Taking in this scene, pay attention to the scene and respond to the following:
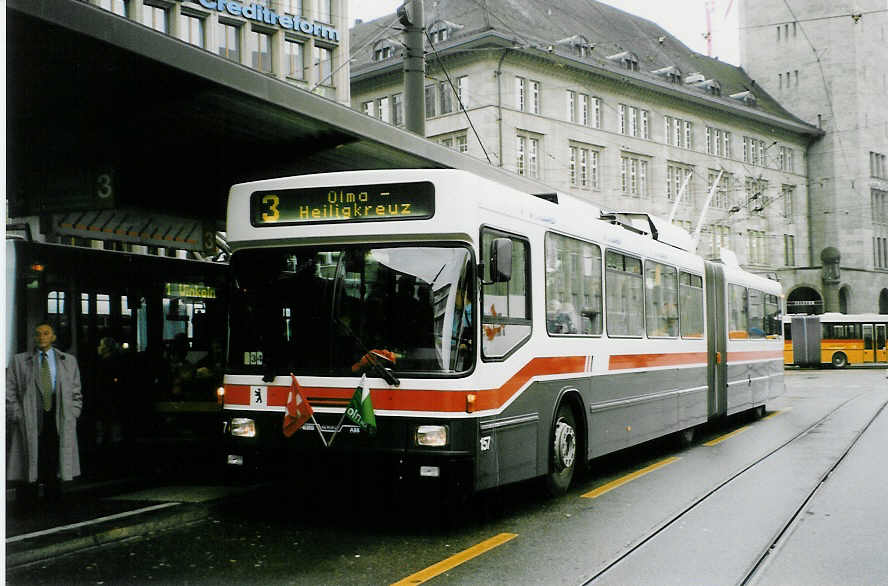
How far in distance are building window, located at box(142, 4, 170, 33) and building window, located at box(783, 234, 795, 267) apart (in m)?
48.6

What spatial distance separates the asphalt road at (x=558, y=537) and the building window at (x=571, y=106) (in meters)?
44.0

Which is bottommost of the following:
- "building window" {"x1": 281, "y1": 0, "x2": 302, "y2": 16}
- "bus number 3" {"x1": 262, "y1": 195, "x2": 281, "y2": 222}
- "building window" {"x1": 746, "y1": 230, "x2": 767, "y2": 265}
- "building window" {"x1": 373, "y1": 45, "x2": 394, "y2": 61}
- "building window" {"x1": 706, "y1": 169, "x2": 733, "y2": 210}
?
"bus number 3" {"x1": 262, "y1": 195, "x2": 281, "y2": 222}

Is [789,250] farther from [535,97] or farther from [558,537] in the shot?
[558,537]

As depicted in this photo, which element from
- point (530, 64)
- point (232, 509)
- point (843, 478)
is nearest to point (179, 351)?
point (232, 509)

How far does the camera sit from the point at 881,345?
1955 inches

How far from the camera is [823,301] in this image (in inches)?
2911

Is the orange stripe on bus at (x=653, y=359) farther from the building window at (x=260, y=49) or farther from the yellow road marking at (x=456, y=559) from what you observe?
the building window at (x=260, y=49)

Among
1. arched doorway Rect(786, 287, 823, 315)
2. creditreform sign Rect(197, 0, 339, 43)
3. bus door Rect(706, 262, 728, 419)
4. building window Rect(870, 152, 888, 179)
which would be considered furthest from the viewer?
building window Rect(870, 152, 888, 179)

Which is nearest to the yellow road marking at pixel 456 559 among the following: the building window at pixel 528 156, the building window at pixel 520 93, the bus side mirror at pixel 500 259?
the bus side mirror at pixel 500 259

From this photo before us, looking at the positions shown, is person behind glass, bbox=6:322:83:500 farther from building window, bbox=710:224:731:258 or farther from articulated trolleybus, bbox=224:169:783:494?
building window, bbox=710:224:731:258

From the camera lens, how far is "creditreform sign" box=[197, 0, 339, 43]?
41.2m

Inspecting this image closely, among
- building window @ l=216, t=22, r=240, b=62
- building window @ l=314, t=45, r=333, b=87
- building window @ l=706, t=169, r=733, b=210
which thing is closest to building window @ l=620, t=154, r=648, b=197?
building window @ l=706, t=169, r=733, b=210

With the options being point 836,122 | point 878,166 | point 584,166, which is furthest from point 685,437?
point 878,166

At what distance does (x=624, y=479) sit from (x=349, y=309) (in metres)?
4.52
